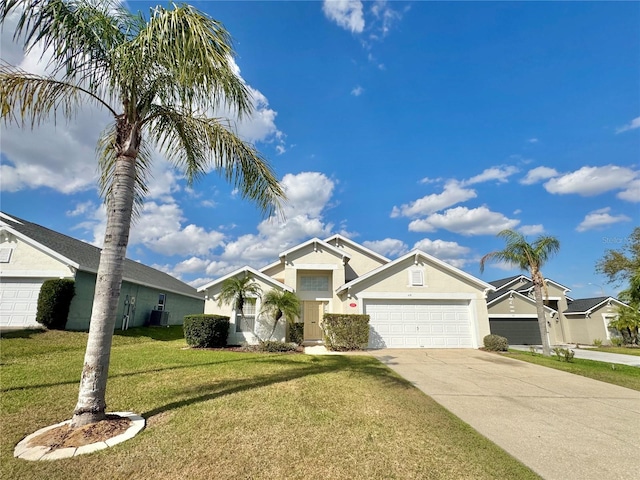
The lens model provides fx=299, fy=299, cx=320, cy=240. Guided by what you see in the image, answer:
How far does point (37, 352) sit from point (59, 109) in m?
9.60

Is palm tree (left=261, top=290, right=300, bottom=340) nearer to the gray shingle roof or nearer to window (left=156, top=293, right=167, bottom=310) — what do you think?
window (left=156, top=293, right=167, bottom=310)

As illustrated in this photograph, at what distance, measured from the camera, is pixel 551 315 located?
22.7m

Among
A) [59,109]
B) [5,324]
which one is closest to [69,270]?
[5,324]

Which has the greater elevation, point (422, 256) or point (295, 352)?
point (422, 256)

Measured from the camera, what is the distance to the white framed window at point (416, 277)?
1571 centimetres

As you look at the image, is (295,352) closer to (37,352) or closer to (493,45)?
(37,352)

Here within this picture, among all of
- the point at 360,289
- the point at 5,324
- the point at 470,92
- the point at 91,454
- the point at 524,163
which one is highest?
the point at 470,92

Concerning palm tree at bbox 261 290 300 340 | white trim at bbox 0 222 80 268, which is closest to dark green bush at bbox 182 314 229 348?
palm tree at bbox 261 290 300 340

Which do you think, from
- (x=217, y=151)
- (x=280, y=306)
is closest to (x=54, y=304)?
(x=280, y=306)

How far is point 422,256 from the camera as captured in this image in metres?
16.1

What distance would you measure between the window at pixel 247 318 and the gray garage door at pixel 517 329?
643 inches

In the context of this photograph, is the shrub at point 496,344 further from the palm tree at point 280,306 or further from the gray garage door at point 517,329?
the palm tree at point 280,306

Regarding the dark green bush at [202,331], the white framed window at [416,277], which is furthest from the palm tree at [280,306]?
the white framed window at [416,277]

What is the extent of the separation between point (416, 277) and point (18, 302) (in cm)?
1932
